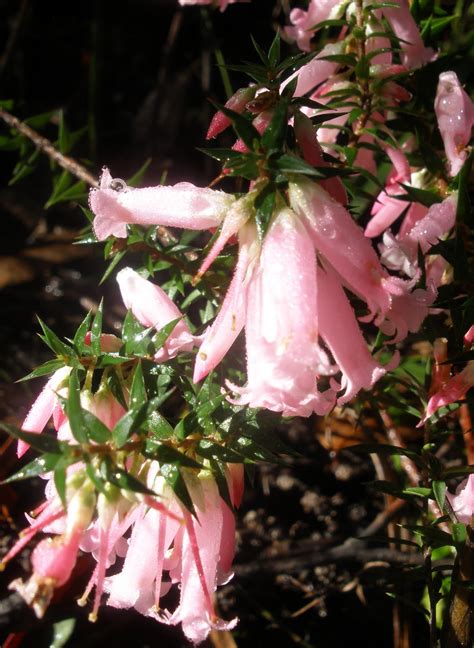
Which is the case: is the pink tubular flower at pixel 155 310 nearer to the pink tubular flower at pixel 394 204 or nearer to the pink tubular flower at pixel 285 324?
the pink tubular flower at pixel 285 324

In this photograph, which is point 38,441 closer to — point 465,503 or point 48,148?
point 465,503

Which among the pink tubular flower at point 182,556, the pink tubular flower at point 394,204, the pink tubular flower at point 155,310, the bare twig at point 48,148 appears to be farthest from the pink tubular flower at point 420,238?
the bare twig at point 48,148

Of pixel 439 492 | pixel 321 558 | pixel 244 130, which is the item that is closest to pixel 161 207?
pixel 244 130

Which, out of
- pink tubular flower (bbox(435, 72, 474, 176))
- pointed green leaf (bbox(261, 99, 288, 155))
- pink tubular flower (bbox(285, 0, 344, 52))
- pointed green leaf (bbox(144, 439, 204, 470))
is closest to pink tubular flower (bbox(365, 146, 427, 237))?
pink tubular flower (bbox(435, 72, 474, 176))

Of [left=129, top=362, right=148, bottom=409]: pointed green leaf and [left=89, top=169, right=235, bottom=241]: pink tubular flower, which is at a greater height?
[left=89, top=169, right=235, bottom=241]: pink tubular flower

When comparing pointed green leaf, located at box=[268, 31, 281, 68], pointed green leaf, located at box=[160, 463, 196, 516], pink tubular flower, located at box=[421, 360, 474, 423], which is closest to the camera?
pointed green leaf, located at box=[160, 463, 196, 516]

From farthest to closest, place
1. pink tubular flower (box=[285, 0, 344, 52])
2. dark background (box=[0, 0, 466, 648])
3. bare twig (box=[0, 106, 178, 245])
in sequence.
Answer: dark background (box=[0, 0, 466, 648]) < bare twig (box=[0, 106, 178, 245]) < pink tubular flower (box=[285, 0, 344, 52])

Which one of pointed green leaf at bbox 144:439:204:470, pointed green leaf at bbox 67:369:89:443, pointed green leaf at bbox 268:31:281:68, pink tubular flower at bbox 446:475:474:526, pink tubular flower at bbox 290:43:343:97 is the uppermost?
pointed green leaf at bbox 268:31:281:68

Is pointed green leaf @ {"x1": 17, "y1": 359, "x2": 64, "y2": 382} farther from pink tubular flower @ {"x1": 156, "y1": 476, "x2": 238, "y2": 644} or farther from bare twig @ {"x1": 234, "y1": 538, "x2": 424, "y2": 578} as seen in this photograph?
bare twig @ {"x1": 234, "y1": 538, "x2": 424, "y2": 578}
